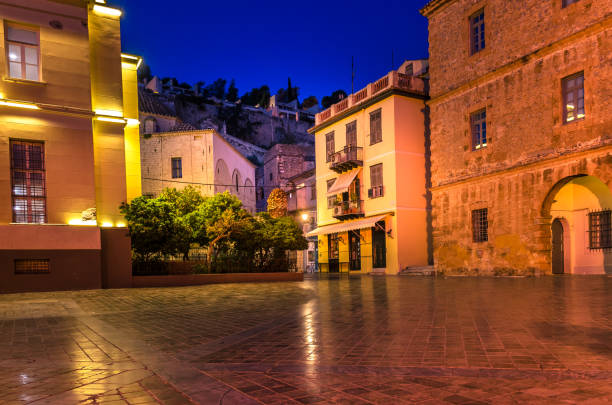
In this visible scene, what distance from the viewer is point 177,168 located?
35.2m

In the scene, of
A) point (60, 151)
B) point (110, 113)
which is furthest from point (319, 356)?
point (110, 113)

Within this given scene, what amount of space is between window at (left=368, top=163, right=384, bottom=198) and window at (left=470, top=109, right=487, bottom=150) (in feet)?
23.6

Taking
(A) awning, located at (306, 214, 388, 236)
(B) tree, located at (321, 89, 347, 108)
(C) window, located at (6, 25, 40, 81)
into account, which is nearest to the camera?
(C) window, located at (6, 25, 40, 81)

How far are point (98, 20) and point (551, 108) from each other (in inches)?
713

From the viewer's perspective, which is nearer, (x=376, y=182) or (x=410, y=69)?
(x=376, y=182)

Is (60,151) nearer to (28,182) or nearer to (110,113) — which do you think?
(28,182)

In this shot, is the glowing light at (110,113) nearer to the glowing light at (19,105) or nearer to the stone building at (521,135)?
the glowing light at (19,105)

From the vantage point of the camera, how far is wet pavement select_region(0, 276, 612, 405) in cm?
354

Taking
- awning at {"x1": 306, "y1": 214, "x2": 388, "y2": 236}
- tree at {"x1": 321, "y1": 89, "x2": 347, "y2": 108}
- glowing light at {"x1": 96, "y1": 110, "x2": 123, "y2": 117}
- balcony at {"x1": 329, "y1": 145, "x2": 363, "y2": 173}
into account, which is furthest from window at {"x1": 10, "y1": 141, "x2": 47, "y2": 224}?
tree at {"x1": 321, "y1": 89, "x2": 347, "y2": 108}

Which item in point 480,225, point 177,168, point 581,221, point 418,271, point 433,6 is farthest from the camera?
point 177,168

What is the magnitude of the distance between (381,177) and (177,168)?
17.1 meters

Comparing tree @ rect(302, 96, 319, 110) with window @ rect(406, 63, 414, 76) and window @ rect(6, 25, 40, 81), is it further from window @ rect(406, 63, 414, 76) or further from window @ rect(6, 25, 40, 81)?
window @ rect(6, 25, 40, 81)

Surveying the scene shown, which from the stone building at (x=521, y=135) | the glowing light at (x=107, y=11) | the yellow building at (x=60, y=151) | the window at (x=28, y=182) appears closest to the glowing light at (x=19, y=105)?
the yellow building at (x=60, y=151)

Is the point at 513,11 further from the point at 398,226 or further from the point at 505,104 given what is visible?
the point at 398,226
